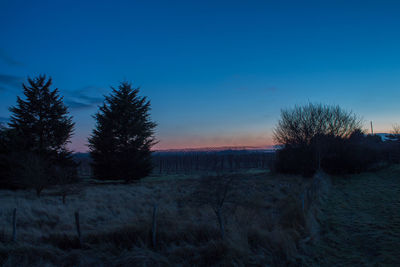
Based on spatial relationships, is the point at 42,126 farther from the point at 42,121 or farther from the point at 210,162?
the point at 210,162

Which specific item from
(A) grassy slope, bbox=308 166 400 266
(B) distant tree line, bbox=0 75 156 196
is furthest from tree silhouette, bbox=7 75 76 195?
(A) grassy slope, bbox=308 166 400 266

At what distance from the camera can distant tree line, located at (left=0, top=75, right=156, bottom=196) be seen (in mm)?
23125

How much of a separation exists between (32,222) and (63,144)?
17.6 metres

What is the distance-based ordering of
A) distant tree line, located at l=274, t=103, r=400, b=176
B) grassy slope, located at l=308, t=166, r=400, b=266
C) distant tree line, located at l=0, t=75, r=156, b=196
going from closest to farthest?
grassy slope, located at l=308, t=166, r=400, b=266 → distant tree line, located at l=0, t=75, r=156, b=196 → distant tree line, located at l=274, t=103, r=400, b=176

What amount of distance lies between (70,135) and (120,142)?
5.72 metres

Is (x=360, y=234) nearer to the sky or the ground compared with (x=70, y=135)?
nearer to the ground

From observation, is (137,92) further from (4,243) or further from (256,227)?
(256,227)

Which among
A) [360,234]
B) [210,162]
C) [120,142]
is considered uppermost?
[120,142]

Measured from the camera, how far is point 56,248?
6.48 meters

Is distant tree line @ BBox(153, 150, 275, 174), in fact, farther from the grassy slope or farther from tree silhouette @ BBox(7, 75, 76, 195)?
the grassy slope

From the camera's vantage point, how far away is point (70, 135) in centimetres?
2567

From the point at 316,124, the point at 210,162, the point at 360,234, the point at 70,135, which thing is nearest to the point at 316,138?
the point at 316,124

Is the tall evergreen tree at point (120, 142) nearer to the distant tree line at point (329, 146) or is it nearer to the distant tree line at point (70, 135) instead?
the distant tree line at point (70, 135)

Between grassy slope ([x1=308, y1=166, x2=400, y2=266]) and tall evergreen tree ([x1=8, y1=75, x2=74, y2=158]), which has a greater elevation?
tall evergreen tree ([x1=8, y1=75, x2=74, y2=158])
